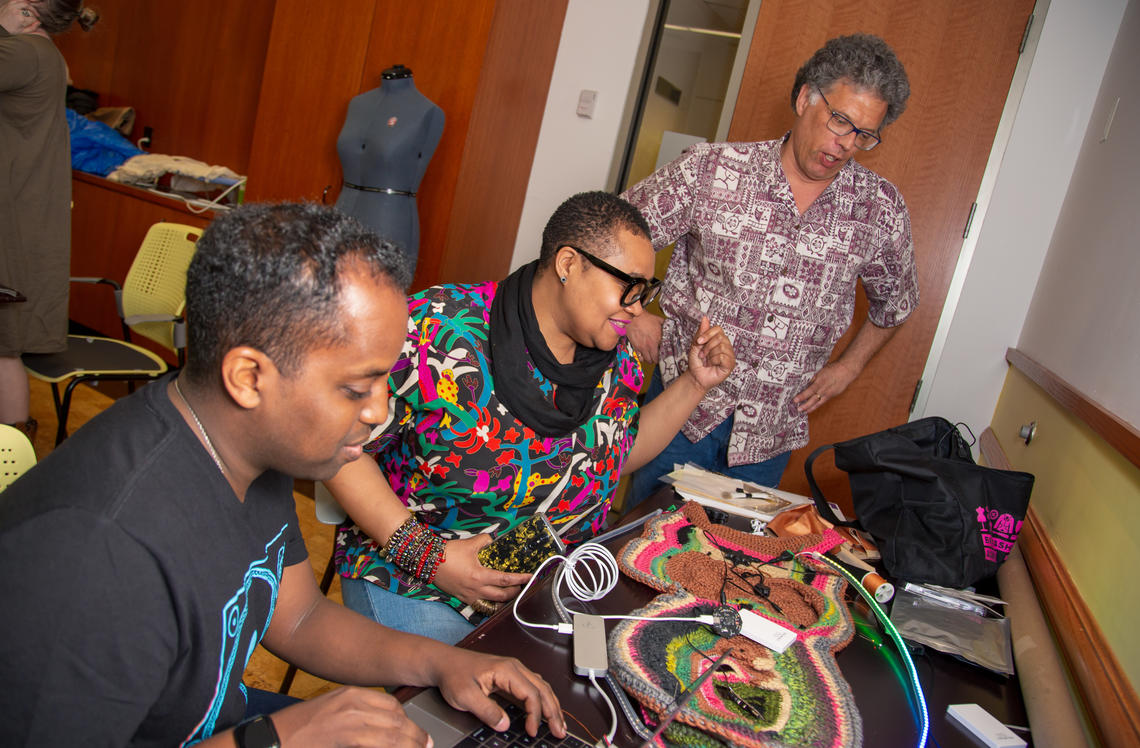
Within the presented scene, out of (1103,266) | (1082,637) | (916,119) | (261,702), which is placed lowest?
(261,702)

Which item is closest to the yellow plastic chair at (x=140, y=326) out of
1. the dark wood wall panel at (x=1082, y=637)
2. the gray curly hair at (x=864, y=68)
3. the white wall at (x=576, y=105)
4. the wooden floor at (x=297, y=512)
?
the wooden floor at (x=297, y=512)

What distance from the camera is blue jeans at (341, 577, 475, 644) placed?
1235 mm

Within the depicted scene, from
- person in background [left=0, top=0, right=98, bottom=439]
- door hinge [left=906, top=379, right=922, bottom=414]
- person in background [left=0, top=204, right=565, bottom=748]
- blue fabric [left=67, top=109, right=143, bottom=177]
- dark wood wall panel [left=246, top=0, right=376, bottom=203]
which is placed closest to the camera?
person in background [left=0, top=204, right=565, bottom=748]

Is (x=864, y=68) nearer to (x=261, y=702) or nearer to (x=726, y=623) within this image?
(x=726, y=623)

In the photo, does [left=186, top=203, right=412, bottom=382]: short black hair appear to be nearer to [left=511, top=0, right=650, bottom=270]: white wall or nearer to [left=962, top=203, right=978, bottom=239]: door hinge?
[left=962, top=203, right=978, bottom=239]: door hinge

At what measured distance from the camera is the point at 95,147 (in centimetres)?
451

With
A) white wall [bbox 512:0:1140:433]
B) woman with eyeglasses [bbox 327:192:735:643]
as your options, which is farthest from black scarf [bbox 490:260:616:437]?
white wall [bbox 512:0:1140:433]

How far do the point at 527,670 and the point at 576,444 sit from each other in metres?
0.56

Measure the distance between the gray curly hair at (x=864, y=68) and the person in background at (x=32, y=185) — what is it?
6.96ft

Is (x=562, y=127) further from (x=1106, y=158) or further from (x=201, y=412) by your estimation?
(x=201, y=412)

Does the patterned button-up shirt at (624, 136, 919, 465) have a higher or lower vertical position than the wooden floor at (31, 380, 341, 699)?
higher

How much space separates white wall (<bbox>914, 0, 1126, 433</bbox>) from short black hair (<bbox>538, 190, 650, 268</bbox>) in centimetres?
170

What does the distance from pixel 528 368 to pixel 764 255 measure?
879 millimetres

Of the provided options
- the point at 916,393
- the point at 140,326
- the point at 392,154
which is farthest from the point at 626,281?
the point at 140,326
